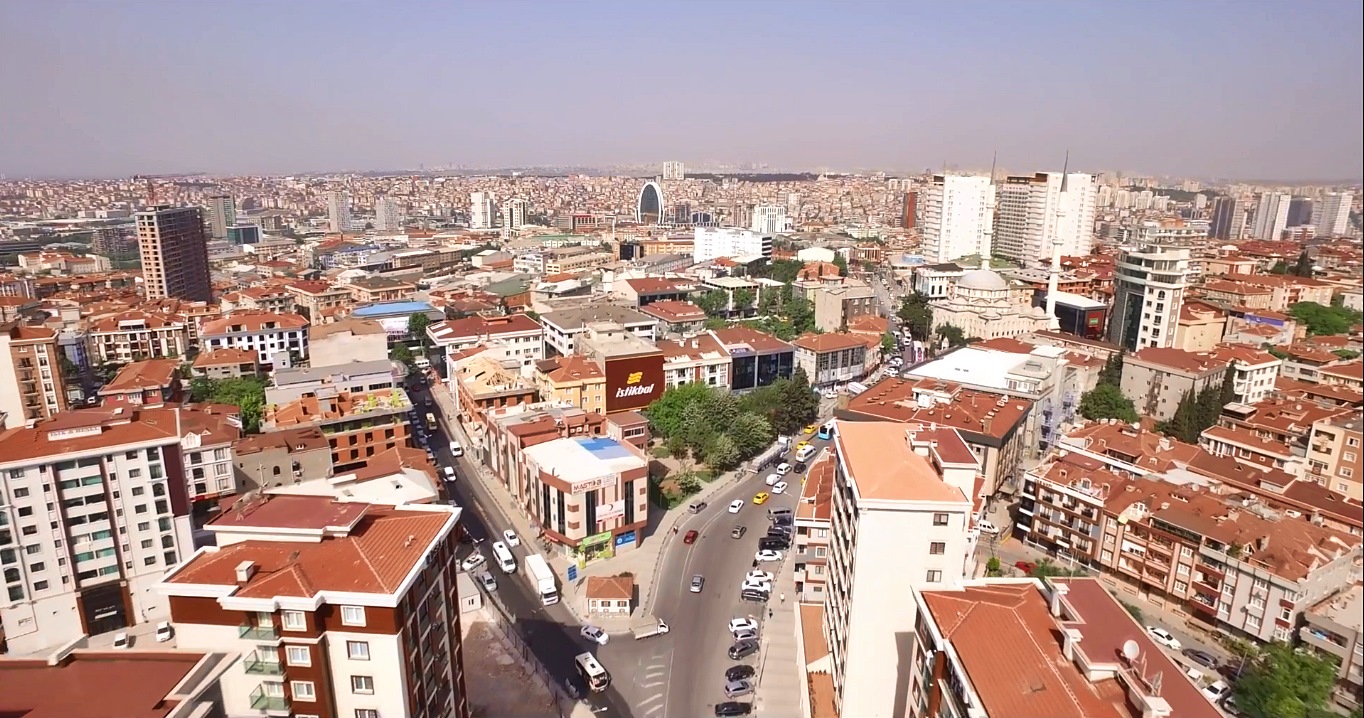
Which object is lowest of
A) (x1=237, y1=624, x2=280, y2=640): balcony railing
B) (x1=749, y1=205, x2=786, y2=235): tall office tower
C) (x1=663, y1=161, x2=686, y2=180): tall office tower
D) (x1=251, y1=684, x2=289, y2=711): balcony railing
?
(x1=251, y1=684, x2=289, y2=711): balcony railing

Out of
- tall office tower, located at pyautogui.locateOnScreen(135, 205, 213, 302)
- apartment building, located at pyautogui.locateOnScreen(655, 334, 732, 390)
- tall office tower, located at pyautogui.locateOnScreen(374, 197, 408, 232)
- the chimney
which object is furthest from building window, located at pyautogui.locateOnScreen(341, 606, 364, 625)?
tall office tower, located at pyautogui.locateOnScreen(374, 197, 408, 232)

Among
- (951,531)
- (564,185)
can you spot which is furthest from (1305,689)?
(564,185)

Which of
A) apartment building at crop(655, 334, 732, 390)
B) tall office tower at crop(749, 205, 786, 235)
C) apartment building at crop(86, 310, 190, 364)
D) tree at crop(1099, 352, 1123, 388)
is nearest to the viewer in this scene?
apartment building at crop(655, 334, 732, 390)

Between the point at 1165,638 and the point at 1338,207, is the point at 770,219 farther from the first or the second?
the point at 1338,207

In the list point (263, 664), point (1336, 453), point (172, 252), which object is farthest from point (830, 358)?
point (172, 252)

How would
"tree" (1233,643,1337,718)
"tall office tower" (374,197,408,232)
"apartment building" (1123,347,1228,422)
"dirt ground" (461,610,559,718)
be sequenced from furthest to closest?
1. "tall office tower" (374,197,408,232)
2. "apartment building" (1123,347,1228,422)
3. "dirt ground" (461,610,559,718)
4. "tree" (1233,643,1337,718)

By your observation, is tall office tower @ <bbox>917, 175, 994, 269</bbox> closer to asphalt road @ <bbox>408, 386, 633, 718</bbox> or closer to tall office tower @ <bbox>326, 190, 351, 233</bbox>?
asphalt road @ <bbox>408, 386, 633, 718</bbox>

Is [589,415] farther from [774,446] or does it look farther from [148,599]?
[148,599]

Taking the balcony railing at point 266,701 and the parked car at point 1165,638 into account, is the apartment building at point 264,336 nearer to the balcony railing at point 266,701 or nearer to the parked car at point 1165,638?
the balcony railing at point 266,701
